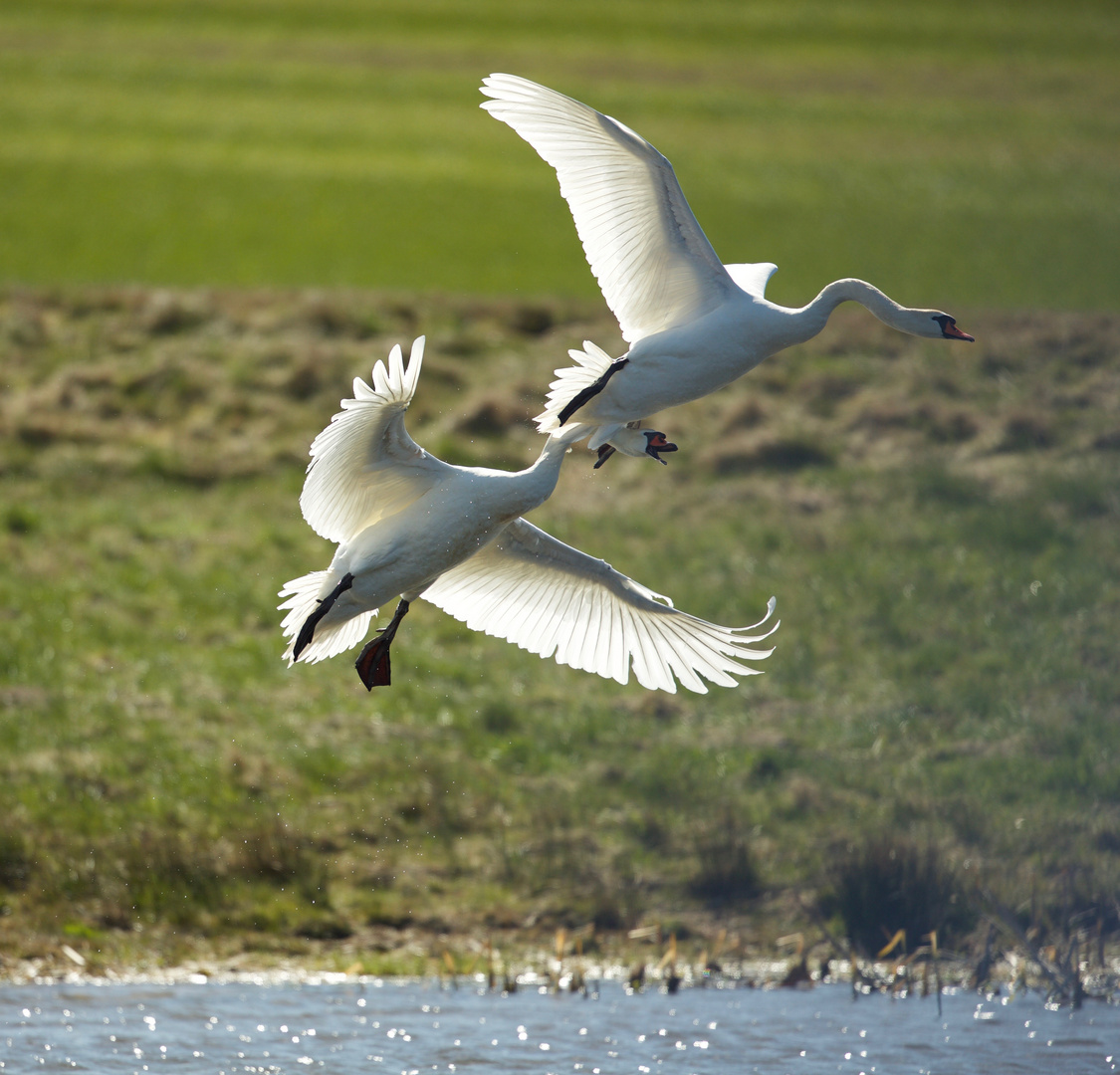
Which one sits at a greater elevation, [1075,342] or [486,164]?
[486,164]

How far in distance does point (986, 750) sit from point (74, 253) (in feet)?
51.3

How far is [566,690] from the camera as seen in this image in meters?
13.6

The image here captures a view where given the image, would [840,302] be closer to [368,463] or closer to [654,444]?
[654,444]

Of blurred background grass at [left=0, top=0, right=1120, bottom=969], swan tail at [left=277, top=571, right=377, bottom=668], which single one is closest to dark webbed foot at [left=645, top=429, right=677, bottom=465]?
swan tail at [left=277, top=571, right=377, bottom=668]

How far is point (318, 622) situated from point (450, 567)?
69 cm

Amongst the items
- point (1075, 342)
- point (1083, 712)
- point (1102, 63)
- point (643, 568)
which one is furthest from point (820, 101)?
point (1083, 712)

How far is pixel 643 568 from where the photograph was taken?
1555cm

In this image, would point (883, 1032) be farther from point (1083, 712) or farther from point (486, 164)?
point (486, 164)

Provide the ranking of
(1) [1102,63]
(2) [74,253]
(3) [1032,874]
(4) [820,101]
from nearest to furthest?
1. (3) [1032,874]
2. (2) [74,253]
3. (4) [820,101]
4. (1) [1102,63]

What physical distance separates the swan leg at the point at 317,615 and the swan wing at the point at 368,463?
325mm

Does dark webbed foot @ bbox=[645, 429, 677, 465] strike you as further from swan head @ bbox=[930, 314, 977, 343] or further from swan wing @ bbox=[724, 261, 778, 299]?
swan head @ bbox=[930, 314, 977, 343]

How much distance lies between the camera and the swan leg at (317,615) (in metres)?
7.37

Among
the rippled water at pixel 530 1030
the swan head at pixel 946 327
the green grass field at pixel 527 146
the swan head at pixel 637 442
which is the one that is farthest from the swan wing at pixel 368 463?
the green grass field at pixel 527 146

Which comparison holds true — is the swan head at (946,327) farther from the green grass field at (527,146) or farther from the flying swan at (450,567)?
the green grass field at (527,146)
